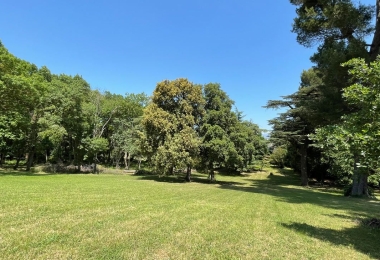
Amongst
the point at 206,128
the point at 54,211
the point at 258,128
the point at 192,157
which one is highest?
the point at 258,128

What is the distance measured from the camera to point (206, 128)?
23.0m

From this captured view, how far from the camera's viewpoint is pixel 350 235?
21.6 feet

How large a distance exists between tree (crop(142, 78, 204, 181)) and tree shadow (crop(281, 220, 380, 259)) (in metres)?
14.6

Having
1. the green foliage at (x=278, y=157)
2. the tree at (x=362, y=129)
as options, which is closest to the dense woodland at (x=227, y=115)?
the tree at (x=362, y=129)

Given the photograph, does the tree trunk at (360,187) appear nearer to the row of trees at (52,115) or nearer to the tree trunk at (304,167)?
the tree trunk at (304,167)

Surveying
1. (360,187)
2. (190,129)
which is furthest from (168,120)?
(360,187)

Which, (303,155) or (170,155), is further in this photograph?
(303,155)

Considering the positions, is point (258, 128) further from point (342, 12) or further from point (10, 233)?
point (10, 233)

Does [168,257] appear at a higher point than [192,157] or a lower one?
lower

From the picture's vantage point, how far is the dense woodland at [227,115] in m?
6.08

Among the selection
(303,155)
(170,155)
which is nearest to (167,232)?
(170,155)

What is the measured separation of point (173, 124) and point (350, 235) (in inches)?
667

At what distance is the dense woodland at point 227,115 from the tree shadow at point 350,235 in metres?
1.74

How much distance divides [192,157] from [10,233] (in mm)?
18219
